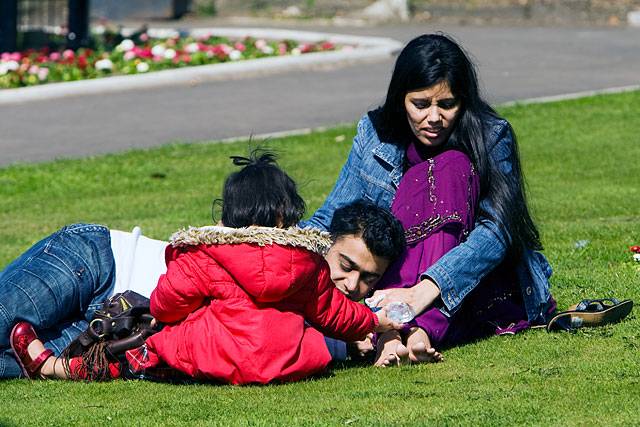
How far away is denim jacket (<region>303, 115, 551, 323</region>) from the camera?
4668 millimetres

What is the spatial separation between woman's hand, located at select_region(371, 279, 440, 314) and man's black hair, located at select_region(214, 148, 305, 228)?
Answer: 0.53m

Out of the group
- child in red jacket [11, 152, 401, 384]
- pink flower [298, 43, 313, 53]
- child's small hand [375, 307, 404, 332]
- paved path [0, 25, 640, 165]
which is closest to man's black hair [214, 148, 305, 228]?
child in red jacket [11, 152, 401, 384]

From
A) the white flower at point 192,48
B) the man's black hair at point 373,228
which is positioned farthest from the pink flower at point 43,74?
the man's black hair at point 373,228

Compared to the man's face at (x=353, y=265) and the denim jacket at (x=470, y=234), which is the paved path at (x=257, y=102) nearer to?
the denim jacket at (x=470, y=234)

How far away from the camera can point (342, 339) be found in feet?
14.9

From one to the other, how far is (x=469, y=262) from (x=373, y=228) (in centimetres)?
38

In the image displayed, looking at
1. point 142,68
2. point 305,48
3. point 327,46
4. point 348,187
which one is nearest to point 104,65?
point 142,68

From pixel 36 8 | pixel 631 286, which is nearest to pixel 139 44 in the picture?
pixel 36 8

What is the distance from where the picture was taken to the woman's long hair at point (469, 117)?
4723 millimetres

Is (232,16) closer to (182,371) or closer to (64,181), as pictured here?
(64,181)

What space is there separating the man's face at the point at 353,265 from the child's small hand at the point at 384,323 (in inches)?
6.1

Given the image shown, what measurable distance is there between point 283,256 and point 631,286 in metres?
2.06

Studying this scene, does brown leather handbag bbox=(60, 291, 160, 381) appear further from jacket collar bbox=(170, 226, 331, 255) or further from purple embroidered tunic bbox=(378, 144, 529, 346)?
purple embroidered tunic bbox=(378, 144, 529, 346)

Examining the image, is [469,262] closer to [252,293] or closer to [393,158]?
[393,158]
